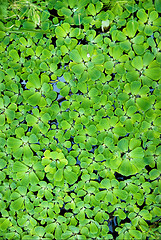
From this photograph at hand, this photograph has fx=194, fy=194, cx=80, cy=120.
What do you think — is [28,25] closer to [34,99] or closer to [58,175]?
[34,99]

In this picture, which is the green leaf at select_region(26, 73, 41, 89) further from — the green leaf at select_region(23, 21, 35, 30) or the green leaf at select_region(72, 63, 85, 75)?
the green leaf at select_region(23, 21, 35, 30)

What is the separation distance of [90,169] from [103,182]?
149 mm

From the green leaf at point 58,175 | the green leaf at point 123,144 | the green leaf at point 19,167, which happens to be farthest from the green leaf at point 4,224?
the green leaf at point 123,144

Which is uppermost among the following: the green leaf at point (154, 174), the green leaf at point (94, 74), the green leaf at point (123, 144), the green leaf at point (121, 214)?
the green leaf at point (94, 74)

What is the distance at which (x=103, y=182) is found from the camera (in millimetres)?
1605

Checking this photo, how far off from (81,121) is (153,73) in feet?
2.29

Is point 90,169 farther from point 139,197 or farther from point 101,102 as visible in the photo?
point 101,102

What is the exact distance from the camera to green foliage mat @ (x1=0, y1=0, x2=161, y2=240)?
159 cm

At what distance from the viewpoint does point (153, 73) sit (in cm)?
156

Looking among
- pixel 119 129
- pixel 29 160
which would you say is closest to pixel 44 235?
pixel 29 160

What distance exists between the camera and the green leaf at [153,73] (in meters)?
1.55

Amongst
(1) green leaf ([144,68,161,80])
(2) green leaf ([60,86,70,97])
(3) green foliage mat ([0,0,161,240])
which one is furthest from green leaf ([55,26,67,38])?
(1) green leaf ([144,68,161,80])

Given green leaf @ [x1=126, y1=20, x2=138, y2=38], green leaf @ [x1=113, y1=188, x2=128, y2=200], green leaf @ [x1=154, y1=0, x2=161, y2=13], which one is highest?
green leaf @ [x1=154, y1=0, x2=161, y2=13]

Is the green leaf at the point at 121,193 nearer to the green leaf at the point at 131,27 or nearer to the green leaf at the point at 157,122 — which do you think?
the green leaf at the point at 157,122
